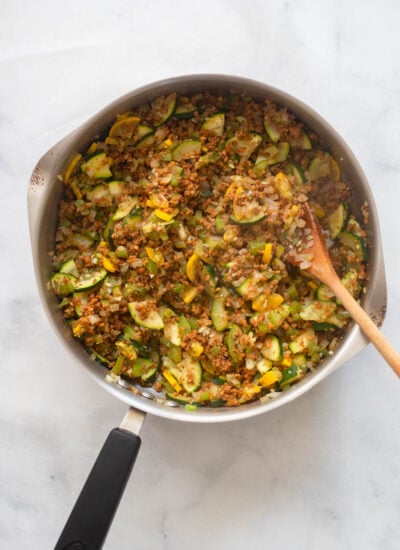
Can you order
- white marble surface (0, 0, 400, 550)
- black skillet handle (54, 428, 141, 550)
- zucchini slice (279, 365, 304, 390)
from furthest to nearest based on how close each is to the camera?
white marble surface (0, 0, 400, 550), zucchini slice (279, 365, 304, 390), black skillet handle (54, 428, 141, 550)

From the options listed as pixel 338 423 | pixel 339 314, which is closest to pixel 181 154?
pixel 339 314

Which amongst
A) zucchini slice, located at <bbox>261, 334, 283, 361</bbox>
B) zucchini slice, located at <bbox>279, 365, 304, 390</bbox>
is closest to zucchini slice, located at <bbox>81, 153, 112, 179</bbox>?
zucchini slice, located at <bbox>261, 334, 283, 361</bbox>

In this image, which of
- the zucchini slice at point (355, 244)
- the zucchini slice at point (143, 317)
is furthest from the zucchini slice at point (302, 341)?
the zucchini slice at point (143, 317)

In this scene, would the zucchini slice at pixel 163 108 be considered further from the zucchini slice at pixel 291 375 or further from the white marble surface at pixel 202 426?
the zucchini slice at pixel 291 375

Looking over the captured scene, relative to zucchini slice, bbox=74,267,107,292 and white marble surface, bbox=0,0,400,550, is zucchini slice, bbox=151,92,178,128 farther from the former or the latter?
zucchini slice, bbox=74,267,107,292

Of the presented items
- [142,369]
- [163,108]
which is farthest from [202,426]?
[163,108]

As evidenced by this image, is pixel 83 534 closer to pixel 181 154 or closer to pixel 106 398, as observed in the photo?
pixel 106 398

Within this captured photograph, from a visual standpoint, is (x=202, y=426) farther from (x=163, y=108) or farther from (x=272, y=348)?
(x=163, y=108)
